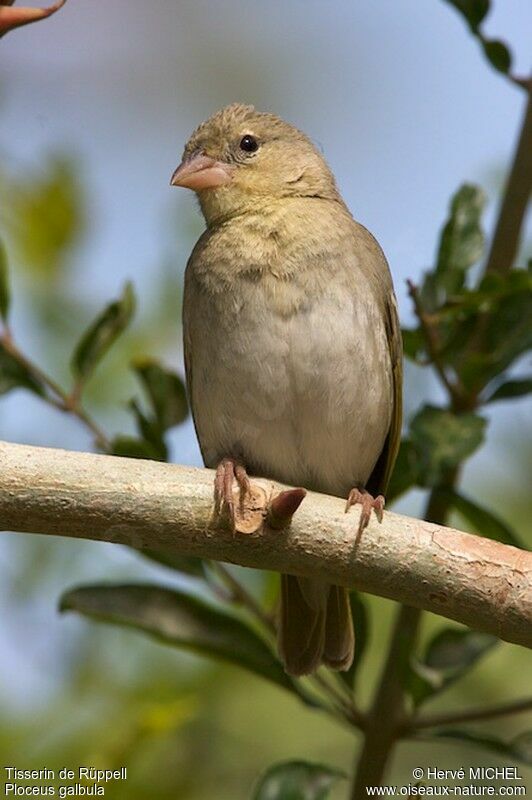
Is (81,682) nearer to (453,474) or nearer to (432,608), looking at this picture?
(453,474)

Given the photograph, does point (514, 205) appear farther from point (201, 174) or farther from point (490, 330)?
point (201, 174)

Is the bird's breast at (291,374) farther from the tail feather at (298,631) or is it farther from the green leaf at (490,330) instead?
the tail feather at (298,631)

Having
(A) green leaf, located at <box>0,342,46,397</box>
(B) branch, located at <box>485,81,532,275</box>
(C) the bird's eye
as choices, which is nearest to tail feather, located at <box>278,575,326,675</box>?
(A) green leaf, located at <box>0,342,46,397</box>

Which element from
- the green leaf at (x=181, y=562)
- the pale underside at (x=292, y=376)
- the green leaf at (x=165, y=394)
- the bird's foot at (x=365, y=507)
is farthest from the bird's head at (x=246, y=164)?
the bird's foot at (x=365, y=507)

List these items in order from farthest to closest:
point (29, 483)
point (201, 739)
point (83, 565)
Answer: point (83, 565) → point (201, 739) → point (29, 483)

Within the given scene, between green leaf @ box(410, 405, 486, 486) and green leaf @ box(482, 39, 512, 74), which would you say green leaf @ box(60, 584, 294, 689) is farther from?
green leaf @ box(482, 39, 512, 74)

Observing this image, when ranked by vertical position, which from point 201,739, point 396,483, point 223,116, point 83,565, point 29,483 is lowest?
point 201,739

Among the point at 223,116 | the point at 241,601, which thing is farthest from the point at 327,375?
the point at 223,116
